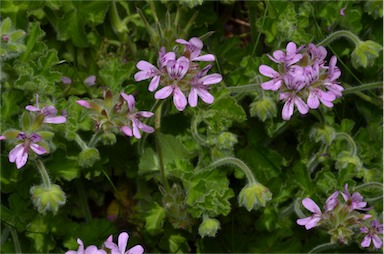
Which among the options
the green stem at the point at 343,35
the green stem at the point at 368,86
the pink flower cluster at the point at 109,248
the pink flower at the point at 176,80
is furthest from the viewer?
the green stem at the point at 368,86

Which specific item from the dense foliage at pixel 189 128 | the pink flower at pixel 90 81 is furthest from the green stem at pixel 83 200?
the pink flower at pixel 90 81

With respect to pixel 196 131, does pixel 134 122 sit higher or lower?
higher

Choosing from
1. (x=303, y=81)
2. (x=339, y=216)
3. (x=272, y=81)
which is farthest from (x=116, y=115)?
(x=339, y=216)

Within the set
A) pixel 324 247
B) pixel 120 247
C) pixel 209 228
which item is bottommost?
pixel 324 247

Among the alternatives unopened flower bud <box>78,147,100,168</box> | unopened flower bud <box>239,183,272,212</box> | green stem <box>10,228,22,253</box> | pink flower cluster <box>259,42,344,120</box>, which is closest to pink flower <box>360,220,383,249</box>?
unopened flower bud <box>239,183,272,212</box>

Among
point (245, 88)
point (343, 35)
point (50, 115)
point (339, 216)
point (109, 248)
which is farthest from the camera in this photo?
point (343, 35)

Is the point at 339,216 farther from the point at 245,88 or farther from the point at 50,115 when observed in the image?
the point at 50,115

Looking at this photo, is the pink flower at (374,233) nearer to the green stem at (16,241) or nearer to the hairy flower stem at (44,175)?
the hairy flower stem at (44,175)

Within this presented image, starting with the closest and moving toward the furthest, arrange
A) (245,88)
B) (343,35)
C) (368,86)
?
(245,88), (343,35), (368,86)
